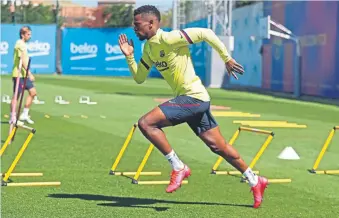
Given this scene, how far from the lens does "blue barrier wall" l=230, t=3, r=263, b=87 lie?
125 feet

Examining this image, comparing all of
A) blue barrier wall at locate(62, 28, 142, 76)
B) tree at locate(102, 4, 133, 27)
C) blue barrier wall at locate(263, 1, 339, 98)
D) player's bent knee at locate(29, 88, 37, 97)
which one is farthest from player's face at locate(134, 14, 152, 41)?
tree at locate(102, 4, 133, 27)

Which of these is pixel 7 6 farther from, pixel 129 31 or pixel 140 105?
pixel 140 105

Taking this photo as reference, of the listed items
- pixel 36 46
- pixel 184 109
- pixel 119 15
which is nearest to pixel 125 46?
pixel 184 109

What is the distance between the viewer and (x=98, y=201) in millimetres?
8266

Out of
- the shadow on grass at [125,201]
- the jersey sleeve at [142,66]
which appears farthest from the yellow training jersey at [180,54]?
the shadow on grass at [125,201]

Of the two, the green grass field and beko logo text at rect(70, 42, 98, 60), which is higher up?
the green grass field

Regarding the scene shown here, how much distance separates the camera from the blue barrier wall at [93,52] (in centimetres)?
5256

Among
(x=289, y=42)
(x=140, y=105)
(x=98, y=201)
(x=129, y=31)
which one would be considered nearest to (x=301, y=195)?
(x=98, y=201)

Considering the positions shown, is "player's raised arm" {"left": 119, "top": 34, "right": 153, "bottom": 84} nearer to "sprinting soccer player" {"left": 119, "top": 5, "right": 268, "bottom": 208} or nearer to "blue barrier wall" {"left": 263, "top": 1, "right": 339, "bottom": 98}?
"sprinting soccer player" {"left": 119, "top": 5, "right": 268, "bottom": 208}

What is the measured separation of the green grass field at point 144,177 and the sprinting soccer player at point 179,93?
471mm

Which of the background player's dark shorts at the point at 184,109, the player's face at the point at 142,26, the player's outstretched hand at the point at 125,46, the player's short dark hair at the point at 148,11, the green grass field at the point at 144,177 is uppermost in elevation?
the player's short dark hair at the point at 148,11

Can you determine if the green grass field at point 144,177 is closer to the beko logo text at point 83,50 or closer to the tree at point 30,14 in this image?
the beko logo text at point 83,50

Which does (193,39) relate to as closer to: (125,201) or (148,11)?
(148,11)

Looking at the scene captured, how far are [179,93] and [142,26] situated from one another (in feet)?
2.56
